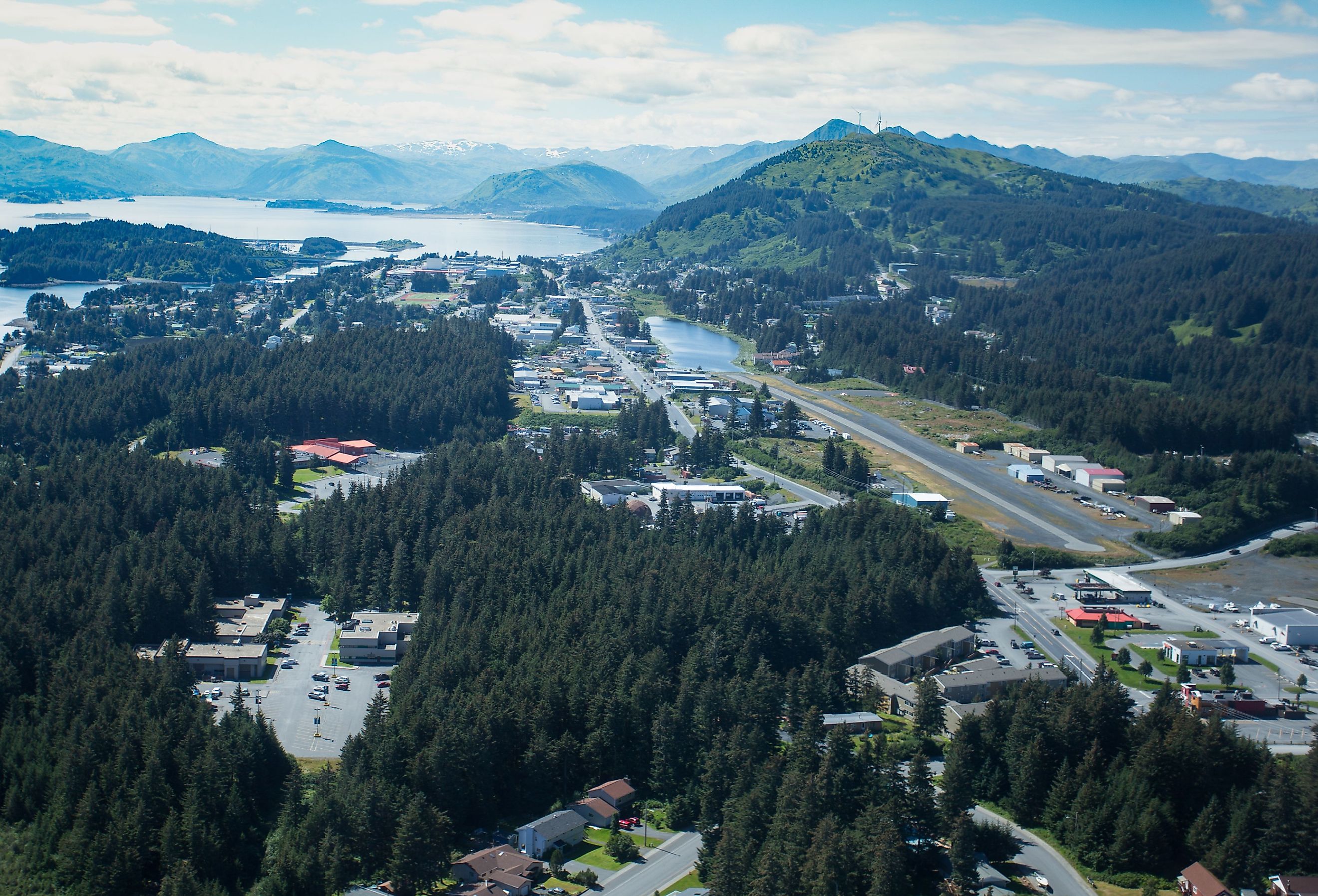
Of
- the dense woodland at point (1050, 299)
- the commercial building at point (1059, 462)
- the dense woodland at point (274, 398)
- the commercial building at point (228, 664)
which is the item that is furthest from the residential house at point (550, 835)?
the commercial building at point (1059, 462)

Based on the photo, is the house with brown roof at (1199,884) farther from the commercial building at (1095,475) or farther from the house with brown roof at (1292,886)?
the commercial building at (1095,475)

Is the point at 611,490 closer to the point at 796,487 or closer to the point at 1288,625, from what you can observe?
the point at 796,487

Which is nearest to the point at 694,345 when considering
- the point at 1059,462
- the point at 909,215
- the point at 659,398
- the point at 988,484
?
the point at 659,398

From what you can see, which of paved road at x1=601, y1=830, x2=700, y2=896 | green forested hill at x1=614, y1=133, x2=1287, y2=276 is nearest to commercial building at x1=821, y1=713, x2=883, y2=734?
paved road at x1=601, y1=830, x2=700, y2=896

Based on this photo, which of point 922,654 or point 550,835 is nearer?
point 550,835

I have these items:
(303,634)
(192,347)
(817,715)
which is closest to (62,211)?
(192,347)

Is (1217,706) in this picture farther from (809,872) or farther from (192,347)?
(192,347)
